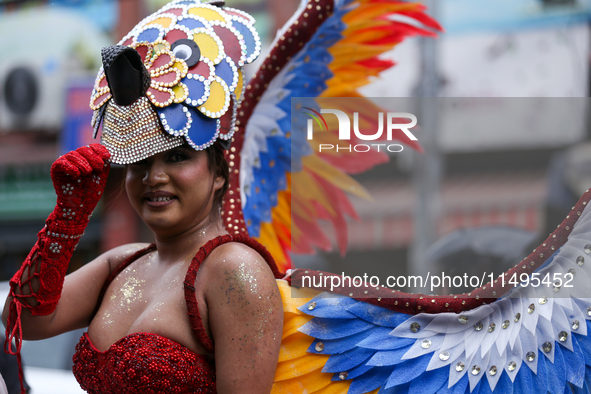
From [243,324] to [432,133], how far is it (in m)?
2.75

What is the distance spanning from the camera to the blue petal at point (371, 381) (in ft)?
4.70

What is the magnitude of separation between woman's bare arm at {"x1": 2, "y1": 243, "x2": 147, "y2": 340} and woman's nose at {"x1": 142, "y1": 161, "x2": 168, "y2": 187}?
1.38 feet

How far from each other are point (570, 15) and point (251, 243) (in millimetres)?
4488

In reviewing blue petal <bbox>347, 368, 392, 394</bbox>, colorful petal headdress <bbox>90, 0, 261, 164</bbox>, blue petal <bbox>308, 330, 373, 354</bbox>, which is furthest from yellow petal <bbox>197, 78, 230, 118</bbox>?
blue petal <bbox>347, 368, 392, 394</bbox>

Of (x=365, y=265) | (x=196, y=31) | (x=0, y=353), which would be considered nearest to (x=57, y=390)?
(x=0, y=353)

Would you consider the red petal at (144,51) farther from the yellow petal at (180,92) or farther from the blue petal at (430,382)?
the blue petal at (430,382)

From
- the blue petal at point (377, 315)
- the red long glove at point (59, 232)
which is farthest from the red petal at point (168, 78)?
the blue petal at point (377, 315)

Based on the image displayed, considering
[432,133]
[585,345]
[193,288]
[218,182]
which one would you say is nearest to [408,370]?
[585,345]

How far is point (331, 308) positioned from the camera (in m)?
1.46

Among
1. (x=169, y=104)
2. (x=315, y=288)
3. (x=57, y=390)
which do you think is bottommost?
(x=57, y=390)

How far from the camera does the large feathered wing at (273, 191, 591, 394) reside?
136 centimetres

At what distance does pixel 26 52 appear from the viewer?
23.0 feet

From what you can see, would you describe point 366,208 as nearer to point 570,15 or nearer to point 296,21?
point 296,21

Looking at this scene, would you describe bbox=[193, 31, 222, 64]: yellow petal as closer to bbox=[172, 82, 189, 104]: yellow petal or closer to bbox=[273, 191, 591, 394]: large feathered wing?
bbox=[172, 82, 189, 104]: yellow petal
